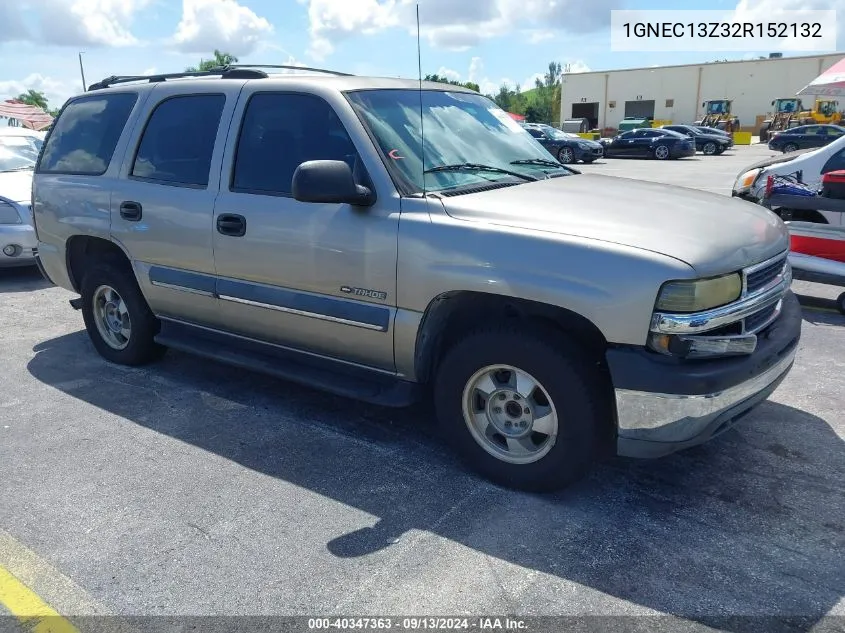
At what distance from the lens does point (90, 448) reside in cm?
395

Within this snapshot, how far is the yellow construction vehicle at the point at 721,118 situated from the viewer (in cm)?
4988

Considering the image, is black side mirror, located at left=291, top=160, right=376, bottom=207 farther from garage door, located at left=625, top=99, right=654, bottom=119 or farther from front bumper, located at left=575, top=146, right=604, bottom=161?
garage door, located at left=625, top=99, right=654, bottom=119

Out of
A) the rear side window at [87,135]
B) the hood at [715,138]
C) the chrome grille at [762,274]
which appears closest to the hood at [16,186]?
the rear side window at [87,135]

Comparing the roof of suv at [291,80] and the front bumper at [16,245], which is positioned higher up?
the roof of suv at [291,80]

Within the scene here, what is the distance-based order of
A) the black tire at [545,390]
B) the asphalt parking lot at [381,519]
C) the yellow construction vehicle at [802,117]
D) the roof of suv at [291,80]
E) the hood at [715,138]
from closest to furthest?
the asphalt parking lot at [381,519]
the black tire at [545,390]
the roof of suv at [291,80]
the hood at [715,138]
the yellow construction vehicle at [802,117]

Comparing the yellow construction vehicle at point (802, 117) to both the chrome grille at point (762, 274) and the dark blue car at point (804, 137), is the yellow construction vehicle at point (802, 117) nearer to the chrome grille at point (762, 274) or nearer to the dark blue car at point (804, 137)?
the dark blue car at point (804, 137)

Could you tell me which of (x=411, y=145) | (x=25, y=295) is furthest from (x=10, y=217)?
(x=411, y=145)

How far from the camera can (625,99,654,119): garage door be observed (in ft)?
216

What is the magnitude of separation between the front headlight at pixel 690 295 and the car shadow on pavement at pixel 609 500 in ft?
3.26

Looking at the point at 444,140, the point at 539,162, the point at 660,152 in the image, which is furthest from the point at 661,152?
the point at 444,140

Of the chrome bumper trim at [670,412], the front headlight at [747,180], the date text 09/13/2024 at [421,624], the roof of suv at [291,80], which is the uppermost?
the roof of suv at [291,80]

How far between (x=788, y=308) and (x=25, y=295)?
24.5ft

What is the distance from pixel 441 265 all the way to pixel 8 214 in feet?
22.9

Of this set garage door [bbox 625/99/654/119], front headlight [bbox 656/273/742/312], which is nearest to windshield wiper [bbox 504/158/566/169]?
front headlight [bbox 656/273/742/312]
